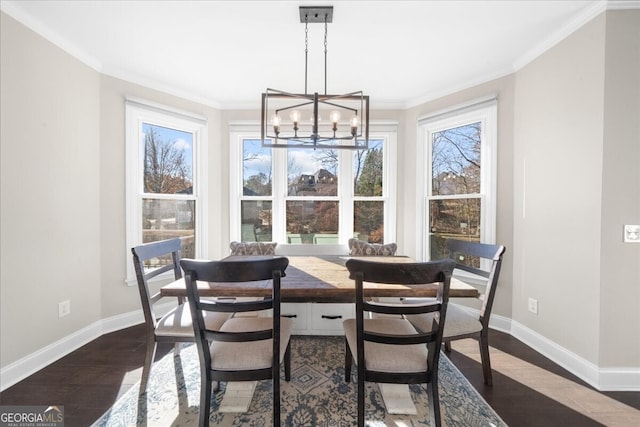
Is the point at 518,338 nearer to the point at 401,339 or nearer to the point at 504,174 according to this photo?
the point at 504,174

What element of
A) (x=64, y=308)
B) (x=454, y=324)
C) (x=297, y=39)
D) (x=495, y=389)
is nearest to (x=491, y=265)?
(x=454, y=324)

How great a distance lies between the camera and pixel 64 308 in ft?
7.38

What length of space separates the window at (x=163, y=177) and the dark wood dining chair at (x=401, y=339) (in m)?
2.63

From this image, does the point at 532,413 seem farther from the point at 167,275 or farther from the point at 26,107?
the point at 26,107

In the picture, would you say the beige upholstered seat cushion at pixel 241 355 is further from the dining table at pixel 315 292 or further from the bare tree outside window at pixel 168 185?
the bare tree outside window at pixel 168 185

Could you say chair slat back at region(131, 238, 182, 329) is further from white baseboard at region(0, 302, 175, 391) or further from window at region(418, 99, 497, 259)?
window at region(418, 99, 497, 259)

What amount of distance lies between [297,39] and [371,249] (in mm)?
2174

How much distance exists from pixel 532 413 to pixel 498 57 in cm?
286

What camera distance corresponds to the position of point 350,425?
1484 mm

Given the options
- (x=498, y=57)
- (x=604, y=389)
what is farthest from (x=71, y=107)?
(x=604, y=389)

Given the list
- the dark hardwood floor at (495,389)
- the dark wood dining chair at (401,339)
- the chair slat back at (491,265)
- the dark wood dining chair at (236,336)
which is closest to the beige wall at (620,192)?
the dark hardwood floor at (495,389)

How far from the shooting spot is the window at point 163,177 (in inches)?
111

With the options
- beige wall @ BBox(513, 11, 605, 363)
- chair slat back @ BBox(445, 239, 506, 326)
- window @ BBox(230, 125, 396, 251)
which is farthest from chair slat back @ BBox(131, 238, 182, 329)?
beige wall @ BBox(513, 11, 605, 363)

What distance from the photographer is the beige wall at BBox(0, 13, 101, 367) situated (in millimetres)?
1867
